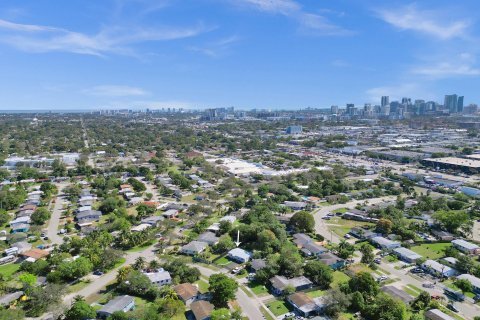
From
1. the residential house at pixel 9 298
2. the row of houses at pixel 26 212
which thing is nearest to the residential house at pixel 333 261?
the residential house at pixel 9 298

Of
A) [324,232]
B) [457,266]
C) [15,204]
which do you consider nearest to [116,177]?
[15,204]

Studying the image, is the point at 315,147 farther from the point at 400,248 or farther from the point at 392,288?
the point at 392,288

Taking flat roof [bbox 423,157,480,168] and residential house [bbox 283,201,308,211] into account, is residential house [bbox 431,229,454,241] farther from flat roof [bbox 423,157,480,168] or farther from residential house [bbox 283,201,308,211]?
flat roof [bbox 423,157,480,168]

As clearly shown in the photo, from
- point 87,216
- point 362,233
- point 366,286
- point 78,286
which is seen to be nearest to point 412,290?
point 366,286

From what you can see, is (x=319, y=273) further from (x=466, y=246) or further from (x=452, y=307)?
(x=466, y=246)

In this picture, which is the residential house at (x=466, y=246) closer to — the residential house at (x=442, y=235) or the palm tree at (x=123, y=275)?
the residential house at (x=442, y=235)

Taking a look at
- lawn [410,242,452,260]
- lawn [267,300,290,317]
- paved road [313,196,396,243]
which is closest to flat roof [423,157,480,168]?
paved road [313,196,396,243]
